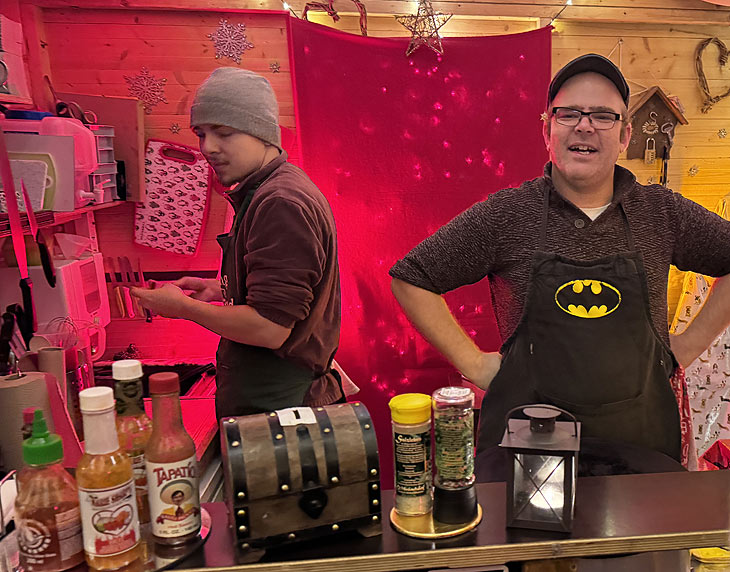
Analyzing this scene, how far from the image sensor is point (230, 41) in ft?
9.84

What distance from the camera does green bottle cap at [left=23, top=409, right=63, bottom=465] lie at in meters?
0.84

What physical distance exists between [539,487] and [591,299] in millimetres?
700

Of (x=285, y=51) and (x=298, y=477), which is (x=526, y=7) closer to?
(x=285, y=51)

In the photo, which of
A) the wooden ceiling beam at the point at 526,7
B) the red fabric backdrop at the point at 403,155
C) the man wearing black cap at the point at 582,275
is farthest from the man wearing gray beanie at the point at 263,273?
the wooden ceiling beam at the point at 526,7

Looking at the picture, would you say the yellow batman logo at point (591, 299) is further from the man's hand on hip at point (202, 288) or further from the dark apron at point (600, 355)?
the man's hand on hip at point (202, 288)

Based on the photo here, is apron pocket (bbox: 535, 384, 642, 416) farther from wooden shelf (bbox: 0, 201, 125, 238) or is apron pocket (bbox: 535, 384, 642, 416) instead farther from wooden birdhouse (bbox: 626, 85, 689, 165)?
wooden birdhouse (bbox: 626, 85, 689, 165)

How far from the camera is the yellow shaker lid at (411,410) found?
0.93 metres

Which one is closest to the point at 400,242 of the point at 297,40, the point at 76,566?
the point at 297,40

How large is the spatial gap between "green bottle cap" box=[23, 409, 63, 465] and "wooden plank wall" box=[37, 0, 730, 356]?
2377 mm

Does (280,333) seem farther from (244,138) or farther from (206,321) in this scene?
(244,138)

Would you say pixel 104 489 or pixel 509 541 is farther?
pixel 509 541

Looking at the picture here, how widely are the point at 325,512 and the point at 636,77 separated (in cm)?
325

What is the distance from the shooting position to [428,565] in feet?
3.07

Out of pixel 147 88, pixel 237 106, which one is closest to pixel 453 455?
pixel 237 106
